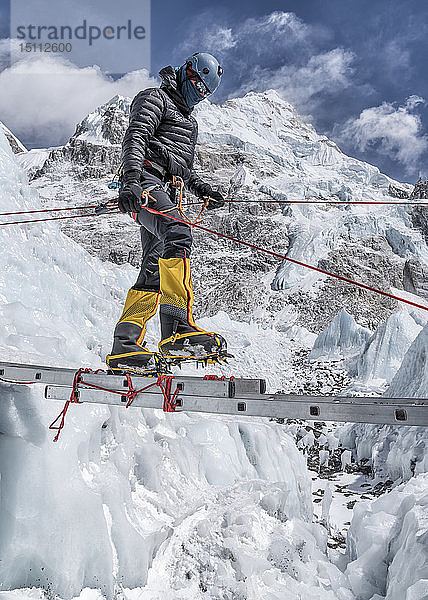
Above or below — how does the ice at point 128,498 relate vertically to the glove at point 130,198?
below

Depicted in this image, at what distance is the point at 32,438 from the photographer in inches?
127

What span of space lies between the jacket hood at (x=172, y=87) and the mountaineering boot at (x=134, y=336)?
1.43 meters

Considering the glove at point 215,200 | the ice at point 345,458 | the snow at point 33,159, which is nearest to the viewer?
the glove at point 215,200

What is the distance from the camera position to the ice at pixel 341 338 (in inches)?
1283

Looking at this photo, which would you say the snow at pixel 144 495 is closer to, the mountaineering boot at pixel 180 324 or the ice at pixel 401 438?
the ice at pixel 401 438

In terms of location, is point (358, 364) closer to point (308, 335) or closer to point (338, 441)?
point (338, 441)

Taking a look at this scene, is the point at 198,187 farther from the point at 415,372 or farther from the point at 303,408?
the point at 415,372

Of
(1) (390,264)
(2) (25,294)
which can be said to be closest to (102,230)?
(1) (390,264)

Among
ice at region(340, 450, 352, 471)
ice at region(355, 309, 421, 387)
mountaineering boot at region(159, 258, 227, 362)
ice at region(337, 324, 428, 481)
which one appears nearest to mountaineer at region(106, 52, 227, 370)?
mountaineering boot at region(159, 258, 227, 362)

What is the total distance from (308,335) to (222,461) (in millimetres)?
34870

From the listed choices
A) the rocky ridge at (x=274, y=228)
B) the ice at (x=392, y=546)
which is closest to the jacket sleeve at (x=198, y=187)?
the ice at (x=392, y=546)

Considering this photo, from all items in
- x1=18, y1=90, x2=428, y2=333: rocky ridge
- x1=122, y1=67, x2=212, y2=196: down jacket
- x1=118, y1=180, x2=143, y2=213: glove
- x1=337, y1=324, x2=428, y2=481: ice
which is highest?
x1=18, y1=90, x2=428, y2=333: rocky ridge

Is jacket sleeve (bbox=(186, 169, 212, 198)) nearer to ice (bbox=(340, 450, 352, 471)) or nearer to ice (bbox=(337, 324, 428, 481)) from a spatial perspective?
ice (bbox=(337, 324, 428, 481))

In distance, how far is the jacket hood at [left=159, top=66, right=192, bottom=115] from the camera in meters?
3.15
